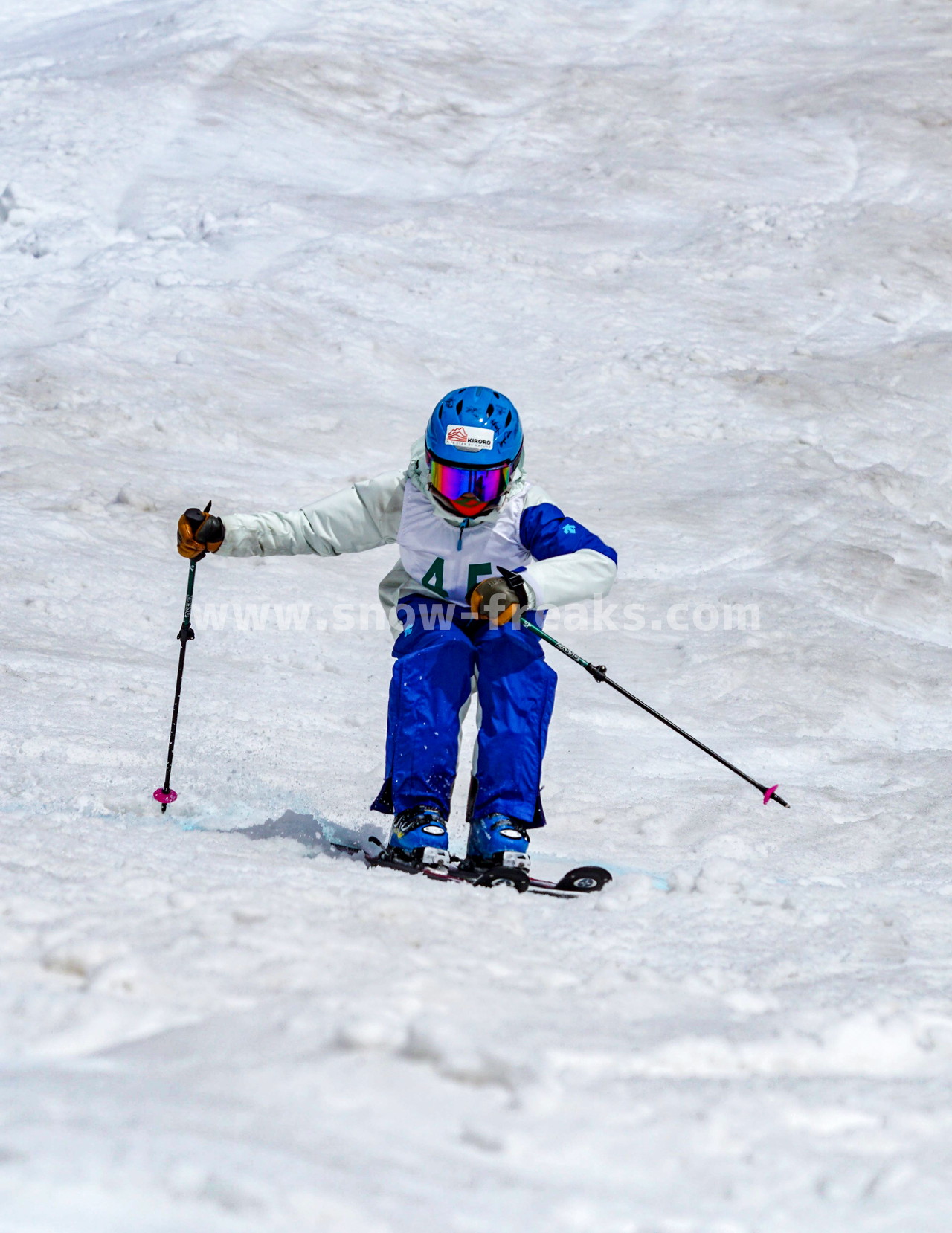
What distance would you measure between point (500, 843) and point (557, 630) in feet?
15.6

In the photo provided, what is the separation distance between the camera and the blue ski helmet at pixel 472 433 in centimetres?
489

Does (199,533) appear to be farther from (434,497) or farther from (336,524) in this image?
(434,497)

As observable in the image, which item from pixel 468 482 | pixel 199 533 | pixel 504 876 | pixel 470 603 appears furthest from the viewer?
pixel 199 533

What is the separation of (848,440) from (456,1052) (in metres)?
11.6

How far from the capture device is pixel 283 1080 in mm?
2316

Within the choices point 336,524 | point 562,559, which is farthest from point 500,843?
point 336,524

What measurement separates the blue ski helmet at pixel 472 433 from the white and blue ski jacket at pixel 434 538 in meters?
0.16

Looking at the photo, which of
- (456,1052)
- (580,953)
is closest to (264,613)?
(580,953)

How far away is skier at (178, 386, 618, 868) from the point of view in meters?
4.81

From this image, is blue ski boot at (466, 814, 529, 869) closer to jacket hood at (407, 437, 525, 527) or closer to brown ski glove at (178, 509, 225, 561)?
jacket hood at (407, 437, 525, 527)

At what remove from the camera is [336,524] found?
534cm

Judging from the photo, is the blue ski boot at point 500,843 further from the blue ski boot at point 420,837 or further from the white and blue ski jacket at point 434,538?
the white and blue ski jacket at point 434,538

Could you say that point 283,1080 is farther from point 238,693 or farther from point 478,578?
point 238,693

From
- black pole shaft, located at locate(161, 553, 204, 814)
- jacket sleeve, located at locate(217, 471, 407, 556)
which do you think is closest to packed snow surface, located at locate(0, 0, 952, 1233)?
black pole shaft, located at locate(161, 553, 204, 814)
